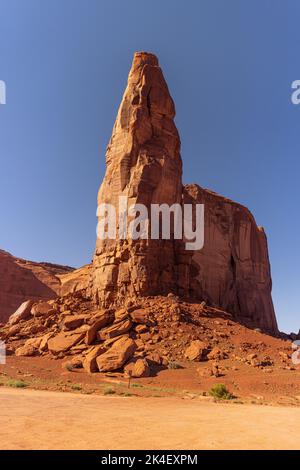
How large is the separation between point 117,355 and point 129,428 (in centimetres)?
1124

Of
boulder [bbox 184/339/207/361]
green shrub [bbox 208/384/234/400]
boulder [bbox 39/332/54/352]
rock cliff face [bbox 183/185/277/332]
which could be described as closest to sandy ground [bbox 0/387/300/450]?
green shrub [bbox 208/384/234/400]

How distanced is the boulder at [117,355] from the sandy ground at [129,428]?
6.98 metres

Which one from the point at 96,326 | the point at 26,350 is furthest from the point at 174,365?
the point at 26,350

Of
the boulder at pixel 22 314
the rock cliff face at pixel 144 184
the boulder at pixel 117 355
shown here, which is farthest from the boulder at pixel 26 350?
the rock cliff face at pixel 144 184

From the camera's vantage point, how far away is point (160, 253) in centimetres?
2670

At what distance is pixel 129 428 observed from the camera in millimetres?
7098

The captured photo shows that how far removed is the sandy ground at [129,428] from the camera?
19.0 feet

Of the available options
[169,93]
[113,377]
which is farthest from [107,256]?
[169,93]

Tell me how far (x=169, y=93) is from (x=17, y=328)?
77.0 ft

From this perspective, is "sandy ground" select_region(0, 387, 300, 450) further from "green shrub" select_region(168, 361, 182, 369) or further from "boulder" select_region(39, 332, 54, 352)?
"boulder" select_region(39, 332, 54, 352)

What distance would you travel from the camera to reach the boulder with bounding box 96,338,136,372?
57.6ft

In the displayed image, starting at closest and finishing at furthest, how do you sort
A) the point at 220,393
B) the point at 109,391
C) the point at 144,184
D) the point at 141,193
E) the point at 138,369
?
the point at 109,391, the point at 220,393, the point at 138,369, the point at 141,193, the point at 144,184

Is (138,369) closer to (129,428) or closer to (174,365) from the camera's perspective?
(174,365)

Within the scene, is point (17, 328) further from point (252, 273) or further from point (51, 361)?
point (252, 273)
